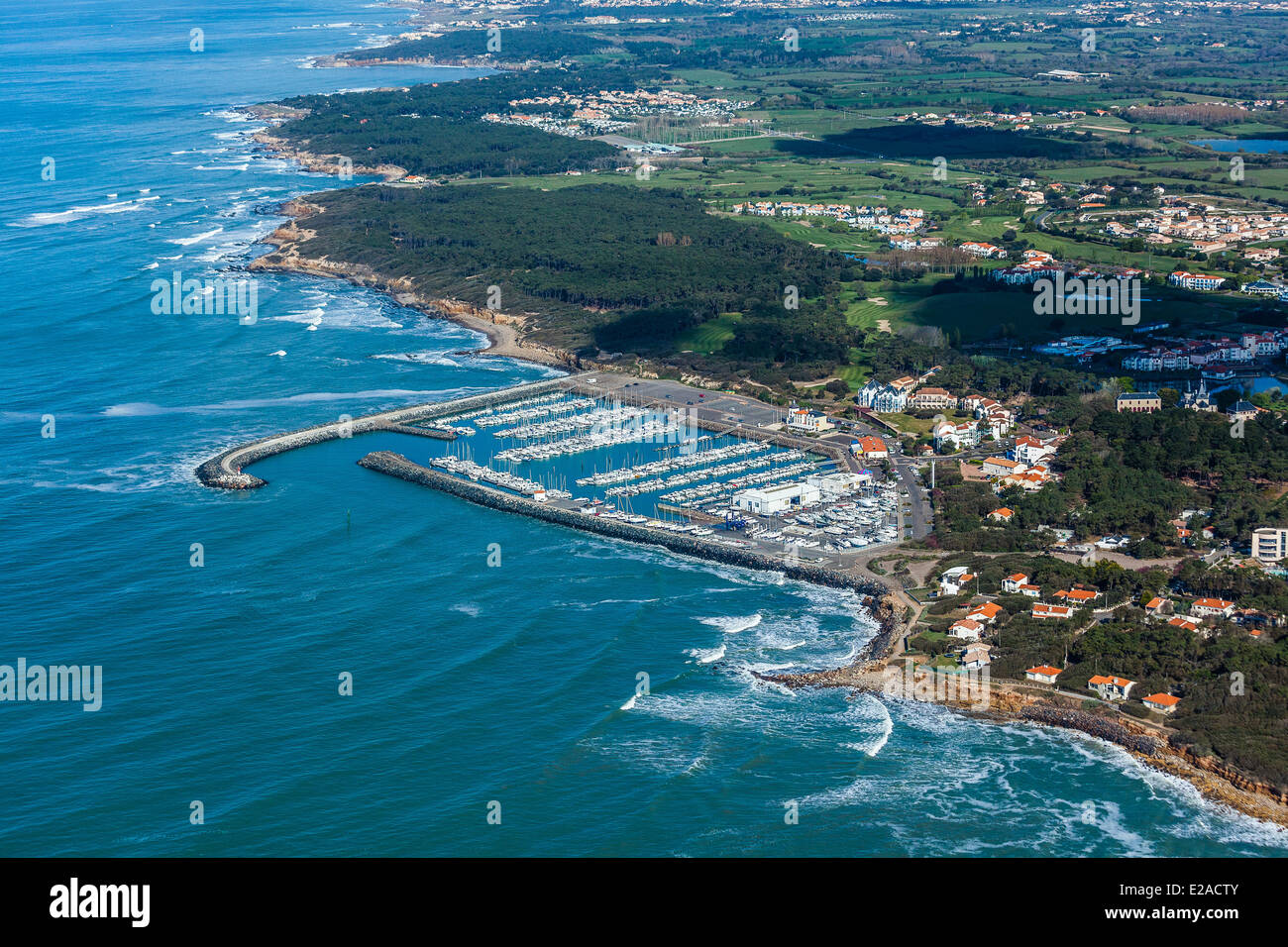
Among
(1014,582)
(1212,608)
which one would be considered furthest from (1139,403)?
(1212,608)

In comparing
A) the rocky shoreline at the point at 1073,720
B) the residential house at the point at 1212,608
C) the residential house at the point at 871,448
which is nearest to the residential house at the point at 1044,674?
the rocky shoreline at the point at 1073,720

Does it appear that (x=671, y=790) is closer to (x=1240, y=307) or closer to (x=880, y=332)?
(x=880, y=332)

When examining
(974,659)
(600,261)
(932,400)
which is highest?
(600,261)

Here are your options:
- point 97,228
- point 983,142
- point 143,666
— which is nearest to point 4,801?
point 143,666

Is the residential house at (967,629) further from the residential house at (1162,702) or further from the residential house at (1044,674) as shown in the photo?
the residential house at (1162,702)

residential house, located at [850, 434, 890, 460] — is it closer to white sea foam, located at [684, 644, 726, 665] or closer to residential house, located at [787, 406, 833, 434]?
residential house, located at [787, 406, 833, 434]

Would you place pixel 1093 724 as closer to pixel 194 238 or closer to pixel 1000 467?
pixel 1000 467
